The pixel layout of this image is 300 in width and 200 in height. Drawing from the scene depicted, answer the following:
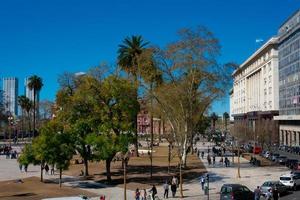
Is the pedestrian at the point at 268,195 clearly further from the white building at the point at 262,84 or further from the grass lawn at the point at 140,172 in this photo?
the white building at the point at 262,84

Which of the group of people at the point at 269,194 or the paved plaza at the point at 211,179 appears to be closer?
the group of people at the point at 269,194

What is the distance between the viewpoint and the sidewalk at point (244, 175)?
54.7 metres

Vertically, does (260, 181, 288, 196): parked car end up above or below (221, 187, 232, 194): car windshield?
below

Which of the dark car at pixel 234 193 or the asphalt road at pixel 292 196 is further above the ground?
the dark car at pixel 234 193

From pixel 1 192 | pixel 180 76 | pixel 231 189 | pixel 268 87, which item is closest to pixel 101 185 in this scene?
pixel 1 192

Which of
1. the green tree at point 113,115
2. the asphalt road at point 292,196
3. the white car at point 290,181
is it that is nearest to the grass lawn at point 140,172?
the green tree at point 113,115

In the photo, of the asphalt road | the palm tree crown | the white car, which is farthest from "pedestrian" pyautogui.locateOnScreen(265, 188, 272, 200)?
the palm tree crown

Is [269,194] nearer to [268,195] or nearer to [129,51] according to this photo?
[268,195]

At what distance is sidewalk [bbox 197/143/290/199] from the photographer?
5473cm

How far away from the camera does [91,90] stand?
6031cm

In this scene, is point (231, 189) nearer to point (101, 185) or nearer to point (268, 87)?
point (101, 185)

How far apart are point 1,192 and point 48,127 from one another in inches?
395

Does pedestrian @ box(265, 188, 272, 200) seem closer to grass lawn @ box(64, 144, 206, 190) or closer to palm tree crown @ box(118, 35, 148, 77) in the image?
grass lawn @ box(64, 144, 206, 190)

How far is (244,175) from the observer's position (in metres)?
62.2
